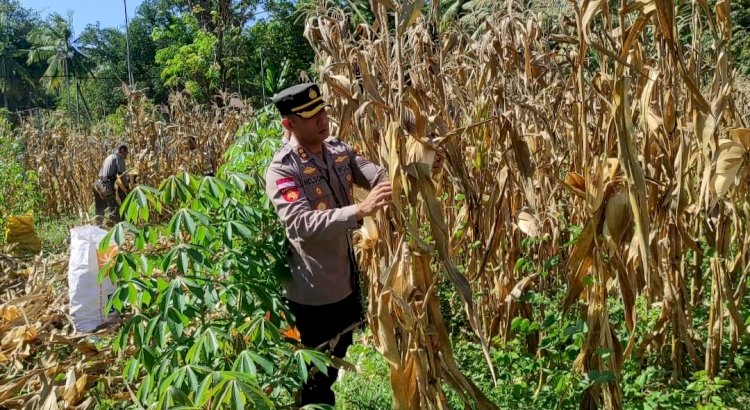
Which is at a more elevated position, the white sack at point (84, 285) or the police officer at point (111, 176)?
the police officer at point (111, 176)

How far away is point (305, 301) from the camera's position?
2416 millimetres

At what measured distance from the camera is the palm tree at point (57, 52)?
4108 centimetres

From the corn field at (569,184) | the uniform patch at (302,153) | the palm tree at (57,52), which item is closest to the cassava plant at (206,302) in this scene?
the uniform patch at (302,153)

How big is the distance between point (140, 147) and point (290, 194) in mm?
7235

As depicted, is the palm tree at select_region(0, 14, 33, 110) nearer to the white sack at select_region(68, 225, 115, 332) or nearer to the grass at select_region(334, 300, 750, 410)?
the white sack at select_region(68, 225, 115, 332)

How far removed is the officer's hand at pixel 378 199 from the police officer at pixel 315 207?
0.74 feet

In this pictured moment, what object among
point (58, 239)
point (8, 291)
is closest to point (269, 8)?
point (58, 239)

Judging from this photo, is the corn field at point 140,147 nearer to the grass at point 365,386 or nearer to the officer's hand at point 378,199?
the grass at point 365,386

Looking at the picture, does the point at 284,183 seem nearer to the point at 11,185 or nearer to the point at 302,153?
the point at 302,153

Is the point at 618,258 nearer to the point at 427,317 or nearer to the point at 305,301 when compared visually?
the point at 427,317

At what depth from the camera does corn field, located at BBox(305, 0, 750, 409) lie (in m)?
1.78

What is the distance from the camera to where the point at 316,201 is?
2359 millimetres

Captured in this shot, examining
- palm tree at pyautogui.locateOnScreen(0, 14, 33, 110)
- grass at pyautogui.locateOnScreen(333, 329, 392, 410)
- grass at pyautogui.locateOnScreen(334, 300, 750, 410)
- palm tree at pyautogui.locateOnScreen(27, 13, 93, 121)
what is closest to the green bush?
grass at pyautogui.locateOnScreen(333, 329, 392, 410)

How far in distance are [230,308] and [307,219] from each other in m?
0.43
